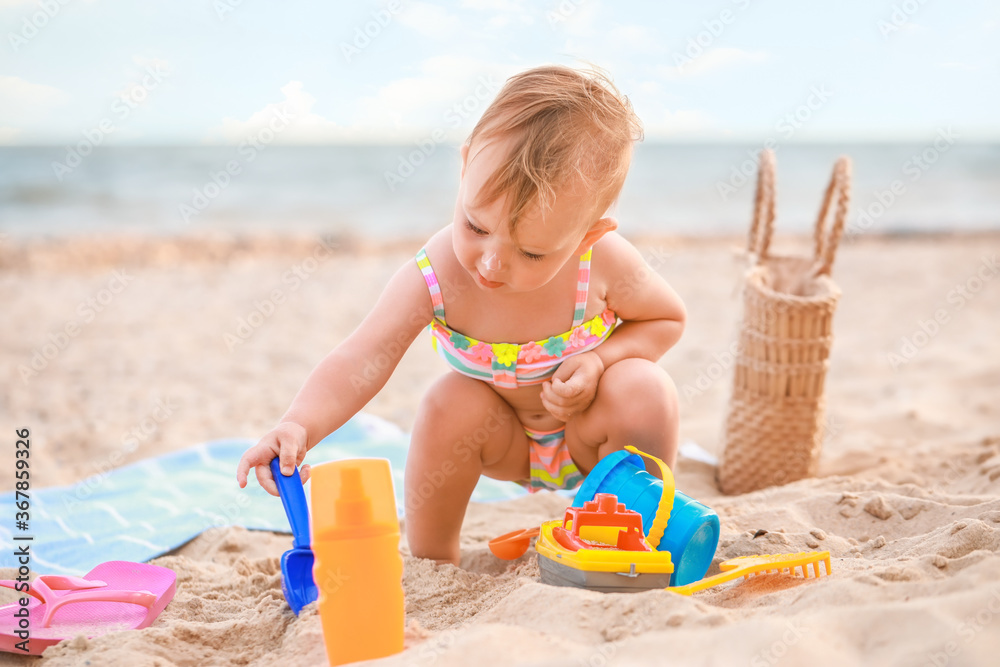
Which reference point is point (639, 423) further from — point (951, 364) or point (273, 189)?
→ point (273, 189)

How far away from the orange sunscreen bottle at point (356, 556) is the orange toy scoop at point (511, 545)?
66 cm

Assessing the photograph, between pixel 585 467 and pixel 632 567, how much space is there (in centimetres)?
60

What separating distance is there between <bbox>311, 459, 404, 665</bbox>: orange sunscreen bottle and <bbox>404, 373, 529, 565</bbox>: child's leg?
1.97ft

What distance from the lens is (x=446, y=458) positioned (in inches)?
65.2

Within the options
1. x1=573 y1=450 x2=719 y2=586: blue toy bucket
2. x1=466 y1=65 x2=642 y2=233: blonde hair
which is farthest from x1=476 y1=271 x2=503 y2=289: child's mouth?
x1=573 y1=450 x2=719 y2=586: blue toy bucket

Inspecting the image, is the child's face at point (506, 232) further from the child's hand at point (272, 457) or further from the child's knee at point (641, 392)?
the child's hand at point (272, 457)

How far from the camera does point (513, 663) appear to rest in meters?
0.94

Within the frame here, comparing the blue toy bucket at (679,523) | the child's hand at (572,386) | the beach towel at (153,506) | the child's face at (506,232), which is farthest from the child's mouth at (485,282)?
the beach towel at (153,506)

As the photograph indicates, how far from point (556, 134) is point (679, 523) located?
75 cm

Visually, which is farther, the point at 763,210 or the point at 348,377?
the point at 763,210

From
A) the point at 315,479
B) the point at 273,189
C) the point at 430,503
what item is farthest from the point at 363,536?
the point at 273,189

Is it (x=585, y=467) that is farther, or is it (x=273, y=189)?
(x=273, y=189)

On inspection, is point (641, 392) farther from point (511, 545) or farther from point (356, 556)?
point (356, 556)

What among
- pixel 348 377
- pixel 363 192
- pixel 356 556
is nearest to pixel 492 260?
pixel 348 377
